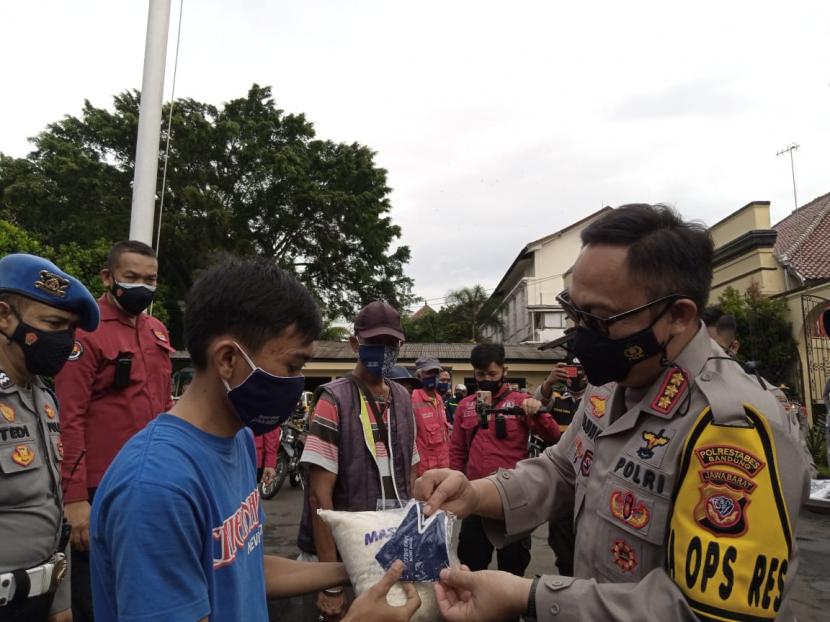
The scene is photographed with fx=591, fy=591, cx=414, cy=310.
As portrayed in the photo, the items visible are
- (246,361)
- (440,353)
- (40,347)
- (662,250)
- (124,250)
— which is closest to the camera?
(246,361)

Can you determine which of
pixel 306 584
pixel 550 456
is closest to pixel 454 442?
pixel 550 456

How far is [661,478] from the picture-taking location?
1451 mm

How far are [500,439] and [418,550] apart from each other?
11.0 feet

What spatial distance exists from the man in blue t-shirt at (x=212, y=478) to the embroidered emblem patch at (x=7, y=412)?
1.02 m

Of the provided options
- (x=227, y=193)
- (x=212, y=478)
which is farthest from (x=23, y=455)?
(x=227, y=193)

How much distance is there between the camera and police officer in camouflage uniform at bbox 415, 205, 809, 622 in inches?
49.5

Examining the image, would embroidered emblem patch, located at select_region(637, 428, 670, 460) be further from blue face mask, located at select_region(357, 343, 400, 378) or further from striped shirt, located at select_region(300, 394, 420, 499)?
blue face mask, located at select_region(357, 343, 400, 378)

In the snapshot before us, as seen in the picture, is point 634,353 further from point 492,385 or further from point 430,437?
point 430,437

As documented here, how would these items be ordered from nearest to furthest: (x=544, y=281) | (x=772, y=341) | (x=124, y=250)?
1. (x=124, y=250)
2. (x=772, y=341)
3. (x=544, y=281)

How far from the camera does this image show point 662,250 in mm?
1634

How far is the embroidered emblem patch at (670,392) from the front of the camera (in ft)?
5.06

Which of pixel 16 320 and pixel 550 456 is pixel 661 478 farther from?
pixel 16 320

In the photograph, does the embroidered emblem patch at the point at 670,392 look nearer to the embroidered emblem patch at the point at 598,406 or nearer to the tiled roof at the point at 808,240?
the embroidered emblem patch at the point at 598,406

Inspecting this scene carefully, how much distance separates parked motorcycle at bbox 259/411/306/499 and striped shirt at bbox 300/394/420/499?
6.19m
